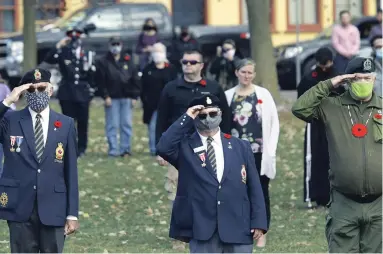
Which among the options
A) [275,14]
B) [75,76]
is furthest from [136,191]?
[275,14]

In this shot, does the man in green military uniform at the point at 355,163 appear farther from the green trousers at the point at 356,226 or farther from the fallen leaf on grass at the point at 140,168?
the fallen leaf on grass at the point at 140,168

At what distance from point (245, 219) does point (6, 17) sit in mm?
31042

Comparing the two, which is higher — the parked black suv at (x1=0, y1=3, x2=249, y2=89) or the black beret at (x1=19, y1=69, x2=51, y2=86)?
the black beret at (x1=19, y1=69, x2=51, y2=86)

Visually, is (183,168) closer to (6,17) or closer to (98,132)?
(98,132)

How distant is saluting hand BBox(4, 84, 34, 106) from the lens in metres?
10.3

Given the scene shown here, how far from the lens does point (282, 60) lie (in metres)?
32.8

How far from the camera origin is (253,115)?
45.3 feet

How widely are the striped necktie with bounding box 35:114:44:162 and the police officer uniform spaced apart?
11171mm

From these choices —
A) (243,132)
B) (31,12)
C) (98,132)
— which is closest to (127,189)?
(243,132)

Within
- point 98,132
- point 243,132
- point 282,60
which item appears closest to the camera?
point 243,132

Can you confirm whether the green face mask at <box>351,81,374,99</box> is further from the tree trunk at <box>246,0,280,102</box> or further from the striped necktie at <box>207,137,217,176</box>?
the tree trunk at <box>246,0,280,102</box>

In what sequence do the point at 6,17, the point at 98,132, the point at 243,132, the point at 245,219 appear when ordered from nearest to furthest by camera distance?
the point at 245,219, the point at 243,132, the point at 98,132, the point at 6,17

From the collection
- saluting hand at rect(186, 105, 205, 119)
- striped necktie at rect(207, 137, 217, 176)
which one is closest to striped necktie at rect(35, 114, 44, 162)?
saluting hand at rect(186, 105, 205, 119)

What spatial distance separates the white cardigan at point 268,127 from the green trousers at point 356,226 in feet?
11.0
